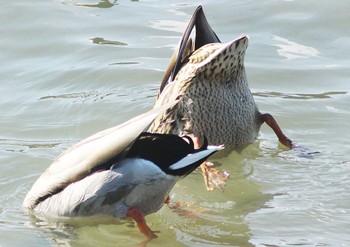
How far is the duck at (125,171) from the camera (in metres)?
5.42

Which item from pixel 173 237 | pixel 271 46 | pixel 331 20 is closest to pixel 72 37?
pixel 271 46

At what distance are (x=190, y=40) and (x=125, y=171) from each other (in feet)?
5.98

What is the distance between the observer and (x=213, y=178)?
624cm

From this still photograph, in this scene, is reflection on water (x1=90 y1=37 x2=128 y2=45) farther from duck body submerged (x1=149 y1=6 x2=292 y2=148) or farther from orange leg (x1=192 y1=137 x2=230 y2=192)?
orange leg (x1=192 y1=137 x2=230 y2=192)

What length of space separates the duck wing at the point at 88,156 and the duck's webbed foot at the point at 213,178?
2.55 feet

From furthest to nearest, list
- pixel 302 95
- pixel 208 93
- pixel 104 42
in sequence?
1. pixel 104 42
2. pixel 302 95
3. pixel 208 93

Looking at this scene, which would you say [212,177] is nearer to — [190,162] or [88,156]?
[190,162]

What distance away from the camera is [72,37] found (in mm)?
9680

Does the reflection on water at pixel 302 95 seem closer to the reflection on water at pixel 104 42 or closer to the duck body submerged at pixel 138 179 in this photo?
the reflection on water at pixel 104 42

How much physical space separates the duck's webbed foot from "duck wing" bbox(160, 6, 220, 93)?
0.87m

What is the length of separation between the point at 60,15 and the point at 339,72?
10.7 feet

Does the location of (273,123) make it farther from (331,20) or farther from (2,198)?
(331,20)

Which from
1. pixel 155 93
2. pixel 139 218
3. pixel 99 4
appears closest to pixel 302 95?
pixel 155 93

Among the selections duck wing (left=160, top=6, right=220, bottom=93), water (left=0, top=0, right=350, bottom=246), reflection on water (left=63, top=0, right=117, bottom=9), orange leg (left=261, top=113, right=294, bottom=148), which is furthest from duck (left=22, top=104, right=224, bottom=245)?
reflection on water (left=63, top=0, right=117, bottom=9)
